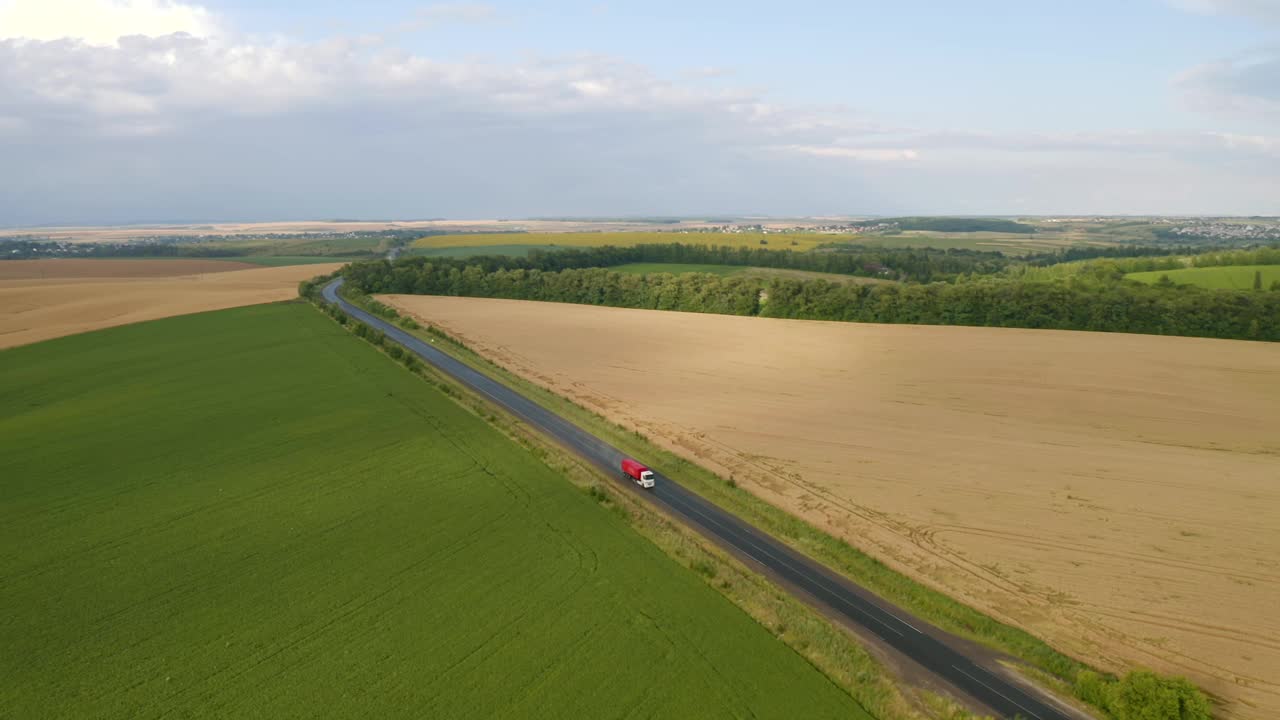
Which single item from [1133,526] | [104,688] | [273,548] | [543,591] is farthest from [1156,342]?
[104,688]

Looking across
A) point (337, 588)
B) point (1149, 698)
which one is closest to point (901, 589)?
point (1149, 698)

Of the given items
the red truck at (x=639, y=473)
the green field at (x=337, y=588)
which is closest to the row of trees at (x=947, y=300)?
the red truck at (x=639, y=473)

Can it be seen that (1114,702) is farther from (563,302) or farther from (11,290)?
(11,290)

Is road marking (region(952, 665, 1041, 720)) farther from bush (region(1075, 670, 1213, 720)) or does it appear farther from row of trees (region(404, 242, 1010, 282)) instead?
row of trees (region(404, 242, 1010, 282))

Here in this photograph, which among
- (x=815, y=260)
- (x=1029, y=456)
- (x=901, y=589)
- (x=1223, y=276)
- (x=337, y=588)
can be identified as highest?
(x=815, y=260)

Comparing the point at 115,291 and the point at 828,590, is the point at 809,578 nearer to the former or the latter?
the point at 828,590

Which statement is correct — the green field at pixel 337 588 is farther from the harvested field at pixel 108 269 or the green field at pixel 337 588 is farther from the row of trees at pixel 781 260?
the harvested field at pixel 108 269
